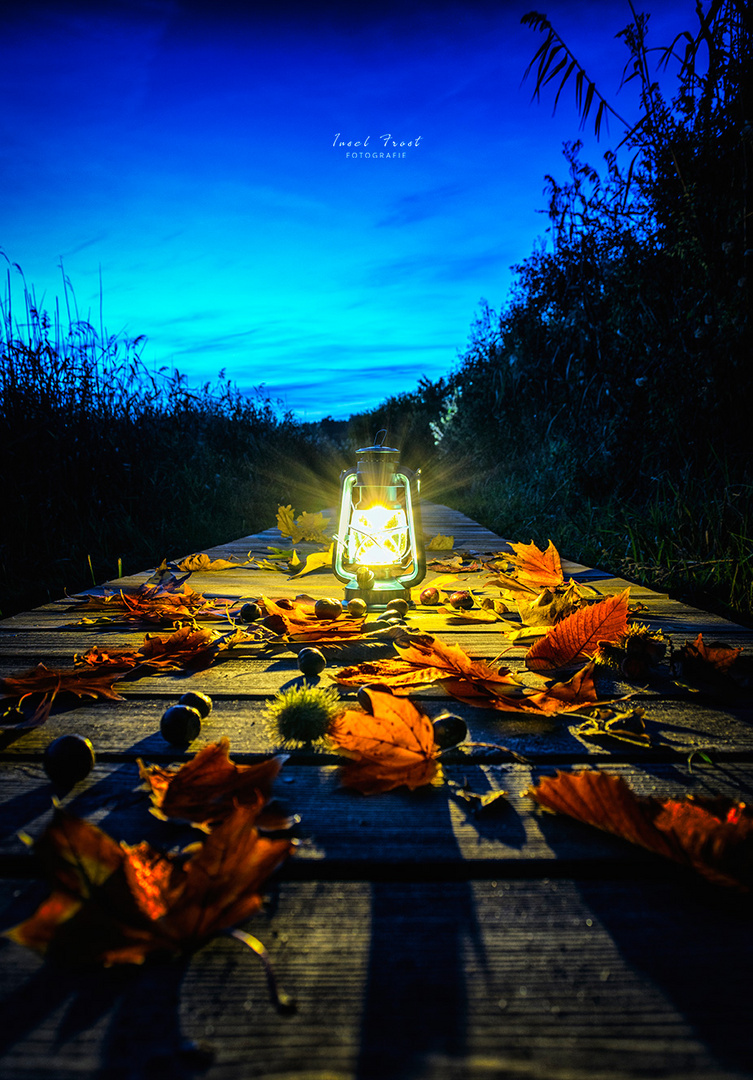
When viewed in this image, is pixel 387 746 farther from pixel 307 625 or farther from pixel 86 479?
pixel 86 479

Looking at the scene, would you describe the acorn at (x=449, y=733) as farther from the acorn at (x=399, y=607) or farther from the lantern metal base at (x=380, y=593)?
the lantern metal base at (x=380, y=593)

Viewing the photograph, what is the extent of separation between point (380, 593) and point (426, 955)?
184 centimetres

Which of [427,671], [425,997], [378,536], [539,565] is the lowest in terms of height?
[425,997]

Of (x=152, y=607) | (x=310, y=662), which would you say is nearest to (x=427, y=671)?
(x=310, y=662)

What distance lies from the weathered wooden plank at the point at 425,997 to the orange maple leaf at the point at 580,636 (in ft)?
2.83

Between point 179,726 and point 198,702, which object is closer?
point 179,726

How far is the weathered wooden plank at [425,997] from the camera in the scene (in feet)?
1.82

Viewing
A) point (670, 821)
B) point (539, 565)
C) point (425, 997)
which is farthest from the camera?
point (539, 565)

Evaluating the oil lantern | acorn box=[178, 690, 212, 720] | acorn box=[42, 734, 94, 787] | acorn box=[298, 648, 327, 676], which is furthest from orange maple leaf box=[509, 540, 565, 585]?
acorn box=[42, 734, 94, 787]

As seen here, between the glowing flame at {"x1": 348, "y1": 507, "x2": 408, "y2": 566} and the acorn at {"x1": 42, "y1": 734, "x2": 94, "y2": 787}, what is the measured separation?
1.58 m

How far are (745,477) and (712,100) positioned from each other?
7.48 feet

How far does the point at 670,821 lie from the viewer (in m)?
0.83

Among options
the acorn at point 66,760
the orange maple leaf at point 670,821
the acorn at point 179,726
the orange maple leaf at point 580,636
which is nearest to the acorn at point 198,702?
the acorn at point 179,726

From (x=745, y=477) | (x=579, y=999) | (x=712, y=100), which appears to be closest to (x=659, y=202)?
(x=712, y=100)
